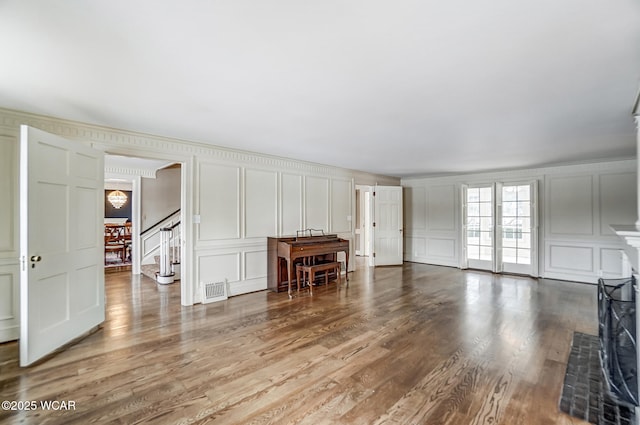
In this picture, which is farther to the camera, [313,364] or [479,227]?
[479,227]

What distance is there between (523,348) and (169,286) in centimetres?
529

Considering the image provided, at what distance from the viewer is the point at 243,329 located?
3.26 m

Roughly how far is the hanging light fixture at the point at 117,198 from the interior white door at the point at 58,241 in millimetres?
6577

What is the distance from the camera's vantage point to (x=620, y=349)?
7.77 feet

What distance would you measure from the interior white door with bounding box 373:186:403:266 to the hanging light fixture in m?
7.66

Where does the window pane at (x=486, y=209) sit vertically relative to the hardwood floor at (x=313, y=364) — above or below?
above

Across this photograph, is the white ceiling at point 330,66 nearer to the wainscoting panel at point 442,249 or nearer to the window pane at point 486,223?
the window pane at point 486,223

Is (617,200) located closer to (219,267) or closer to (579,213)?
(579,213)

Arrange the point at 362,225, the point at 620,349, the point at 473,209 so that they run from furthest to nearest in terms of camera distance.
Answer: the point at 362,225, the point at 473,209, the point at 620,349

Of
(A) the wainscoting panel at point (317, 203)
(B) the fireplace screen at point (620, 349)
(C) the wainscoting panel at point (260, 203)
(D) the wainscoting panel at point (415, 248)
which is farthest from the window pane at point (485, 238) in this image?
(C) the wainscoting panel at point (260, 203)

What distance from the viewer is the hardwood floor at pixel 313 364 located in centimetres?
192

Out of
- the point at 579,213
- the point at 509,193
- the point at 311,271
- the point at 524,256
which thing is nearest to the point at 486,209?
the point at 509,193

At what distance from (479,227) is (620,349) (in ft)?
15.3

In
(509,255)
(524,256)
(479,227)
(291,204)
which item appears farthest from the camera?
(479,227)
